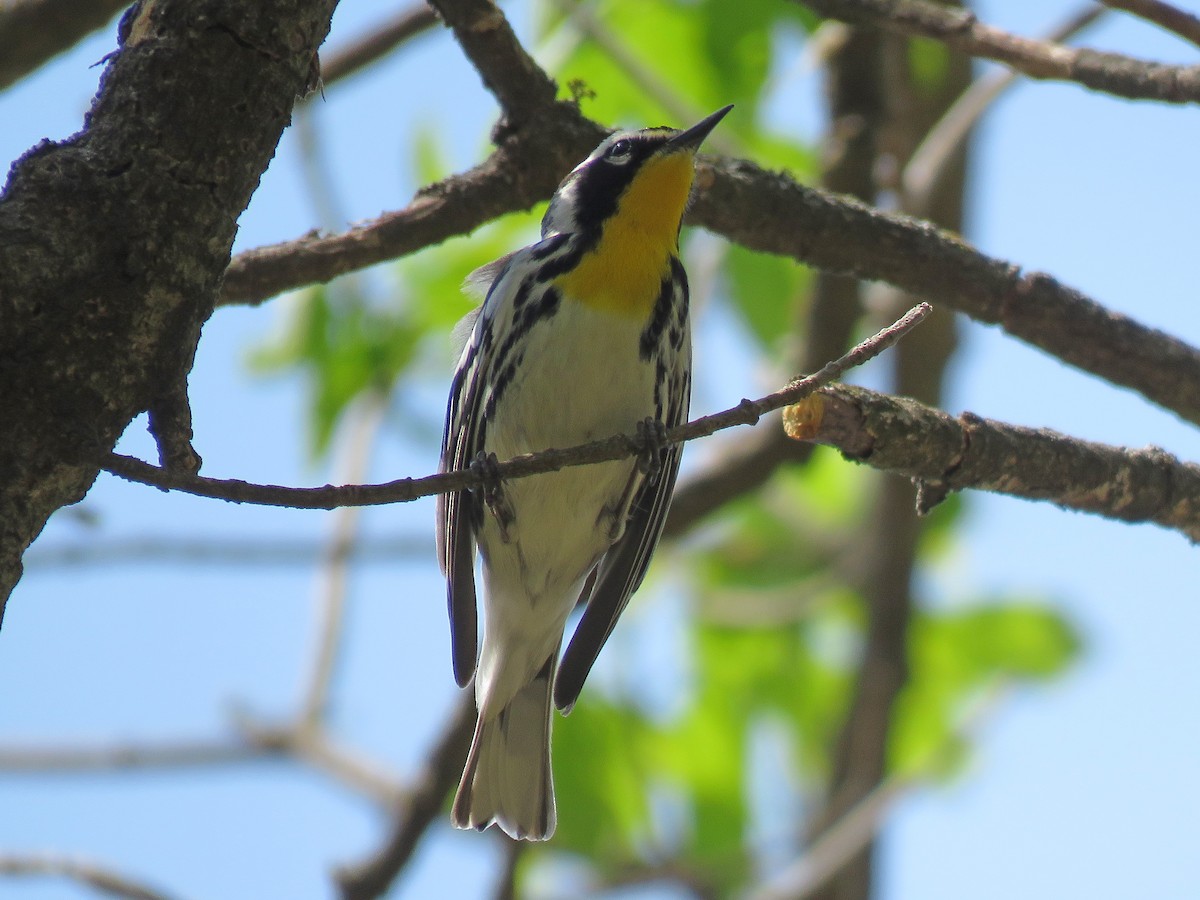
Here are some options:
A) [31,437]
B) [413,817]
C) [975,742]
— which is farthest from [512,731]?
[975,742]

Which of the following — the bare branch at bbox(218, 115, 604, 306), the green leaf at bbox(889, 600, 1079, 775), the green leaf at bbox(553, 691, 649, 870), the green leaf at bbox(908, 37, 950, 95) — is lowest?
the green leaf at bbox(553, 691, 649, 870)

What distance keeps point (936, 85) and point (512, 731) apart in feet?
12.6

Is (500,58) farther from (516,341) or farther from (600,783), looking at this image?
(600,783)

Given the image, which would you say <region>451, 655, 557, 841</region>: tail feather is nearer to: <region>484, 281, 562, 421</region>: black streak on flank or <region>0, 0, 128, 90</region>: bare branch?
<region>484, 281, 562, 421</region>: black streak on flank

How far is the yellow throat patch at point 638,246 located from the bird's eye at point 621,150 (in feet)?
0.45

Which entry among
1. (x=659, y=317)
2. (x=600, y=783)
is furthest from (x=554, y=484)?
(x=600, y=783)

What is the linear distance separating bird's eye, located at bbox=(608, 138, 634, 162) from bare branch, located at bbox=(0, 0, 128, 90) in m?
1.44

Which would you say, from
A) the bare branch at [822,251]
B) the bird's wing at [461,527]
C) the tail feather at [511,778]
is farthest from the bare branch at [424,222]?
the tail feather at [511,778]

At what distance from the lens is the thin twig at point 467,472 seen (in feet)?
7.72

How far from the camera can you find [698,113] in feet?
15.5

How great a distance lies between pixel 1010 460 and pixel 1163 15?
1.31 meters

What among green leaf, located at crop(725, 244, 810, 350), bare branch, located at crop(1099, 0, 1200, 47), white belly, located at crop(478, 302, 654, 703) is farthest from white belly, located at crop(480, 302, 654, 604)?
→ green leaf, located at crop(725, 244, 810, 350)

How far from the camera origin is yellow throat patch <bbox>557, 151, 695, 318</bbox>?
383 cm

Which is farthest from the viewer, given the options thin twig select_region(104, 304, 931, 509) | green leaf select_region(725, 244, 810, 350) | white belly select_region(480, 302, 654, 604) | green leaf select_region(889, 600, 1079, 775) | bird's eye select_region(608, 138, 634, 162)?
green leaf select_region(889, 600, 1079, 775)
